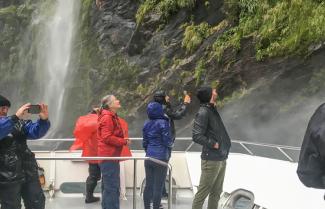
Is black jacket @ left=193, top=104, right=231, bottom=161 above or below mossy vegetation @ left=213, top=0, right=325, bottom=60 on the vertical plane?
below

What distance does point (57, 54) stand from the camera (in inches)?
1139

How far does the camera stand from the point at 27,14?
105 feet

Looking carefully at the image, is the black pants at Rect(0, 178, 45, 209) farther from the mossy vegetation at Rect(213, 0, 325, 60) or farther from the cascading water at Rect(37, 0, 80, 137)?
the cascading water at Rect(37, 0, 80, 137)

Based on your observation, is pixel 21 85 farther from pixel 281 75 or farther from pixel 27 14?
pixel 281 75

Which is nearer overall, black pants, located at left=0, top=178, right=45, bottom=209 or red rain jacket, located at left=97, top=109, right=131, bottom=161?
black pants, located at left=0, top=178, right=45, bottom=209

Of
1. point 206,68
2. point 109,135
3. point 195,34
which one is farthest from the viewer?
point 195,34

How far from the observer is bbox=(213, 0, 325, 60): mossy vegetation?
15.4 meters

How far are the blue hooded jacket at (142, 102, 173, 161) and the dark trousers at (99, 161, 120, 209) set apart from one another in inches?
22.9

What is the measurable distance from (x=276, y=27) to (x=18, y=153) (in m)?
12.7

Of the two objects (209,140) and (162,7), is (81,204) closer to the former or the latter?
(209,140)

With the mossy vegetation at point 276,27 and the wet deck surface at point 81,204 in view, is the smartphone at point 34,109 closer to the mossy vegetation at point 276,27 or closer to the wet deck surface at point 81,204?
the wet deck surface at point 81,204

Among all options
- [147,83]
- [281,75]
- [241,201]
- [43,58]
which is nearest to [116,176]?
[241,201]

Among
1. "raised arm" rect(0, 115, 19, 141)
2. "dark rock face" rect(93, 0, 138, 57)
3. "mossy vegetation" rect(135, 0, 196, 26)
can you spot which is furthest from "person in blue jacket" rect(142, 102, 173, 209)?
"dark rock face" rect(93, 0, 138, 57)

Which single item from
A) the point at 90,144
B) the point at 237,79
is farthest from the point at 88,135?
the point at 237,79
